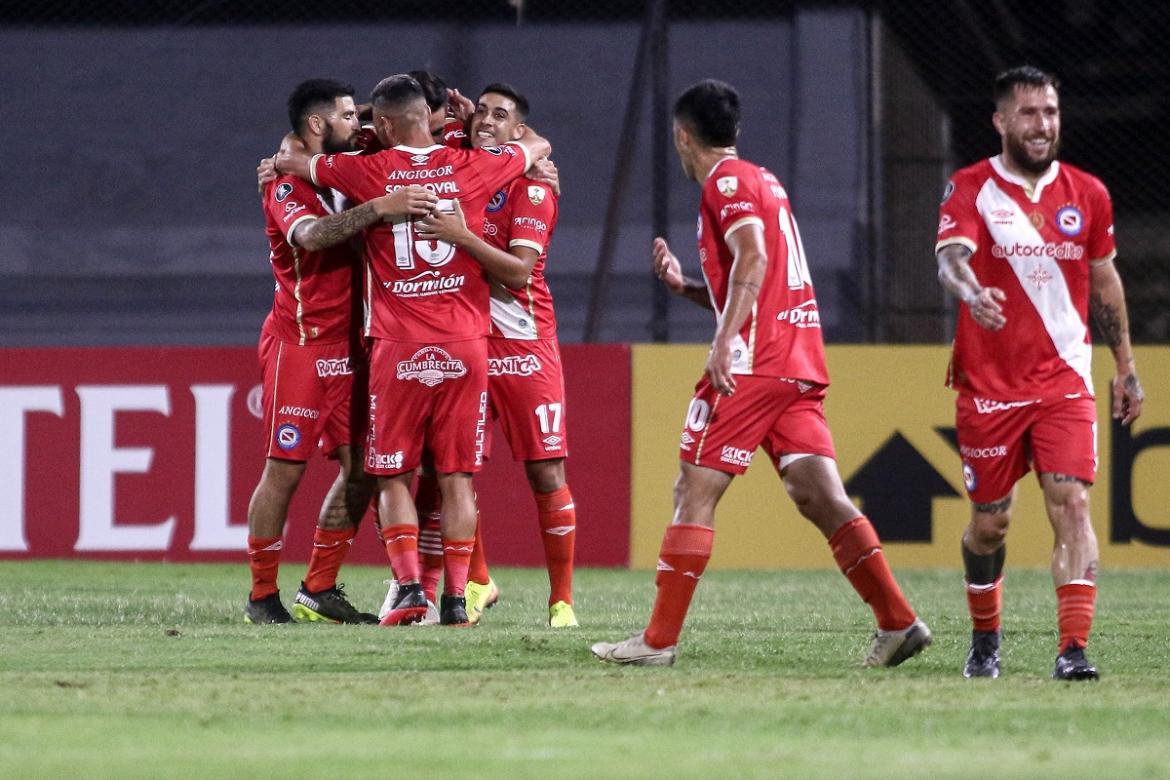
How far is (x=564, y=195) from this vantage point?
19.2 meters

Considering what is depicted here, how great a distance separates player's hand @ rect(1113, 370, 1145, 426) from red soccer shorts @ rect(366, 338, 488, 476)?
2.57 meters

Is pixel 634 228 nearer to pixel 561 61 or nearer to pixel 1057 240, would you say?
pixel 561 61

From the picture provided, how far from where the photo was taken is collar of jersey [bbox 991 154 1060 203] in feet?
20.6

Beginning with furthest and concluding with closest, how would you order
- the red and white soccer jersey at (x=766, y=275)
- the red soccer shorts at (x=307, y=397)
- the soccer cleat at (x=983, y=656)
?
the red soccer shorts at (x=307, y=397)
the red and white soccer jersey at (x=766, y=275)
the soccer cleat at (x=983, y=656)

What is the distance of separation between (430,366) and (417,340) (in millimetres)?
115

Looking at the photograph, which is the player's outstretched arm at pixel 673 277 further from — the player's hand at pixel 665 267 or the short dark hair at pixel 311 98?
the short dark hair at pixel 311 98

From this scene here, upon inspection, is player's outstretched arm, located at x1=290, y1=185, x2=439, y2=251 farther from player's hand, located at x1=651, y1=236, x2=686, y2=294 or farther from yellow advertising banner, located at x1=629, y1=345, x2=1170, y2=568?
yellow advertising banner, located at x1=629, y1=345, x2=1170, y2=568

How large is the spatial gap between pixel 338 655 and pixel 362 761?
6.90 feet

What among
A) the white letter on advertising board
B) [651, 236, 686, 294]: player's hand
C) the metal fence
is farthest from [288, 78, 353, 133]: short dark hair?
the metal fence

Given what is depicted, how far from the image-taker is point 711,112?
6422mm

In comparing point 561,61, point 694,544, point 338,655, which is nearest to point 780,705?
point 694,544

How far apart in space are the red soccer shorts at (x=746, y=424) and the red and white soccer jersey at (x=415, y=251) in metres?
1.56

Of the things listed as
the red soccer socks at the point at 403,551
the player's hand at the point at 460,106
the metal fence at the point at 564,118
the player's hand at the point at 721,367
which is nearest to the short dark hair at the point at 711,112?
the player's hand at the point at 721,367

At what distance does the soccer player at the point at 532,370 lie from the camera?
316 inches
